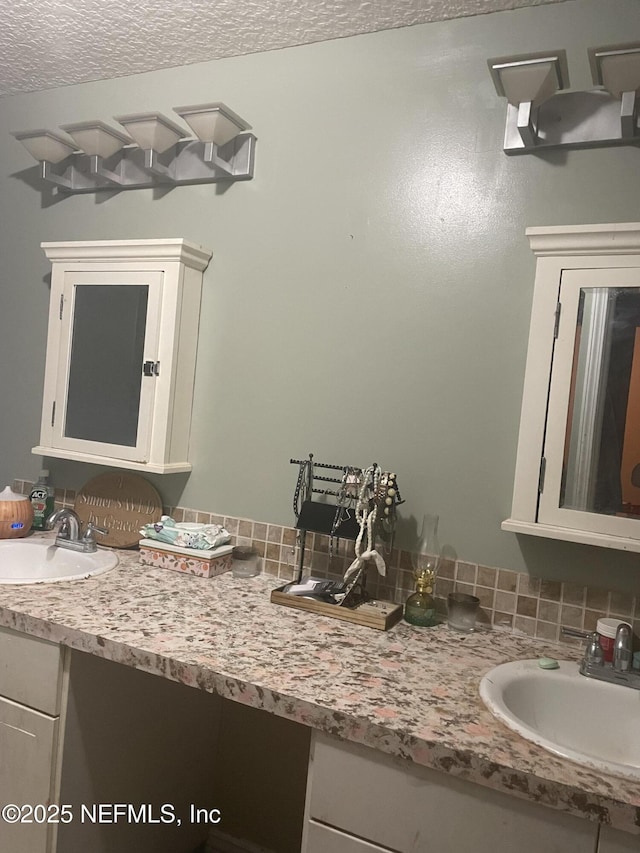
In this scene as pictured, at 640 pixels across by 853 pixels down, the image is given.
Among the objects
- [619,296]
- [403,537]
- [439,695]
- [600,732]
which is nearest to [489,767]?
[439,695]

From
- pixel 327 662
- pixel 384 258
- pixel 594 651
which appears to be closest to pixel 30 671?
pixel 327 662

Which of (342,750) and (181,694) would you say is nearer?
(342,750)

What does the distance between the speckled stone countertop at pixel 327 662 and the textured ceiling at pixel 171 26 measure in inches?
59.2

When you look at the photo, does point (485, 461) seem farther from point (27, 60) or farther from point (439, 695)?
point (27, 60)

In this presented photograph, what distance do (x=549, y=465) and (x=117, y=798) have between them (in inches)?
50.8

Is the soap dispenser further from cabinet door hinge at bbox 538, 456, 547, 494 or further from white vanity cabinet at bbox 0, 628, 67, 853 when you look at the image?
white vanity cabinet at bbox 0, 628, 67, 853

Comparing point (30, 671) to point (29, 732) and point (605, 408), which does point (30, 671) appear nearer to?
point (29, 732)

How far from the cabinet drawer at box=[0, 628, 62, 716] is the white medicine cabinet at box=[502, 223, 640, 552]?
103 cm

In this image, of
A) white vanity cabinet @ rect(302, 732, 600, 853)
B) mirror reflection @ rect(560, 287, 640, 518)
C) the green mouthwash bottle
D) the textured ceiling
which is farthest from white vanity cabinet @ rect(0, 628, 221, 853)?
the textured ceiling

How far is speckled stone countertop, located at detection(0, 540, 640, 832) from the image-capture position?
0.96 m

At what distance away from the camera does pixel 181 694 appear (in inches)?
68.8

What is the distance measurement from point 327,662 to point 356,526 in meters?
0.39

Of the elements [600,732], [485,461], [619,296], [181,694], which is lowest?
[181,694]

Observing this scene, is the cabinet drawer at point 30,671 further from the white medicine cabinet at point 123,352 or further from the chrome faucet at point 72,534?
the white medicine cabinet at point 123,352
